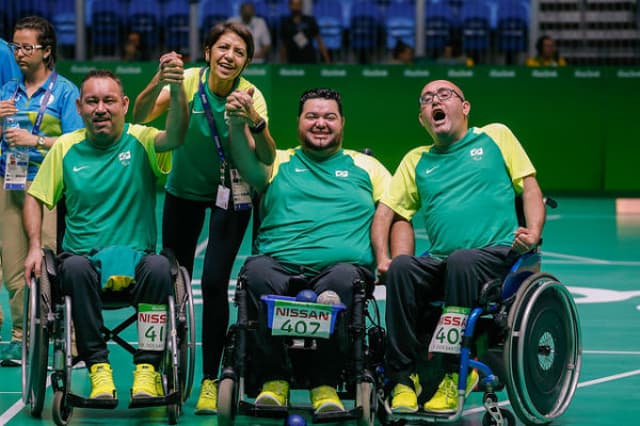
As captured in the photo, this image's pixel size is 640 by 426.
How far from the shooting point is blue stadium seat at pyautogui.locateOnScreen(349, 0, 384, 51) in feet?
57.9

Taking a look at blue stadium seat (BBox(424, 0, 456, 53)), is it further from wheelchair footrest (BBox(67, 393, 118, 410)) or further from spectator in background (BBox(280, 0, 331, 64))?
wheelchair footrest (BBox(67, 393, 118, 410))

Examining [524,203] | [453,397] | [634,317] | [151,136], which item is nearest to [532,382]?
[453,397]

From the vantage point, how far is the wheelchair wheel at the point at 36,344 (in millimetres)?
5348

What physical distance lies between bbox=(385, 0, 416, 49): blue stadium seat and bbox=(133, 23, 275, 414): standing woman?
12110mm

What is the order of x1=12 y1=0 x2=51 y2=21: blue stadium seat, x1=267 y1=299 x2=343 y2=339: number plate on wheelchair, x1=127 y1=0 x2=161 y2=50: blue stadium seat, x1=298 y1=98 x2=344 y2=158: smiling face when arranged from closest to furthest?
1. x1=267 y1=299 x2=343 y2=339: number plate on wheelchair
2. x1=298 y1=98 x2=344 y2=158: smiling face
3. x1=12 y1=0 x2=51 y2=21: blue stadium seat
4. x1=127 y1=0 x2=161 y2=50: blue stadium seat

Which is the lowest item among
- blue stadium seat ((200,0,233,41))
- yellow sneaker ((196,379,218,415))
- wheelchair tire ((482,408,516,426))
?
yellow sneaker ((196,379,218,415))

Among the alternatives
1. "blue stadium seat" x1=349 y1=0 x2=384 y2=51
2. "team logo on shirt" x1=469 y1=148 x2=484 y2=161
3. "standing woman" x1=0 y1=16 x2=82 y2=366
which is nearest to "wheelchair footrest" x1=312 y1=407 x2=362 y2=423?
"team logo on shirt" x1=469 y1=148 x2=484 y2=161

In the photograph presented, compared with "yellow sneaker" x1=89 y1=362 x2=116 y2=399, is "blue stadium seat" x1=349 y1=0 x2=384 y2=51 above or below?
above

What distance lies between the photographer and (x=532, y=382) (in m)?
5.31

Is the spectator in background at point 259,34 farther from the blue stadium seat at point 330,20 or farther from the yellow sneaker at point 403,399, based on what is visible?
the yellow sneaker at point 403,399

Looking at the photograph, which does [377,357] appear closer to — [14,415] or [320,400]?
[320,400]

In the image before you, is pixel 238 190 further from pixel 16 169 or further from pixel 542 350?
pixel 542 350

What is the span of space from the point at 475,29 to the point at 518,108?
57.8 inches

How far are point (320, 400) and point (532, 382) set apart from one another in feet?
2.83
